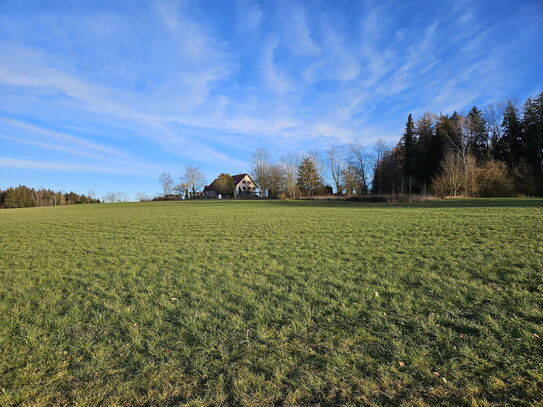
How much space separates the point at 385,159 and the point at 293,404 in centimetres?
6654

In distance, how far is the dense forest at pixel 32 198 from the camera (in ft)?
244

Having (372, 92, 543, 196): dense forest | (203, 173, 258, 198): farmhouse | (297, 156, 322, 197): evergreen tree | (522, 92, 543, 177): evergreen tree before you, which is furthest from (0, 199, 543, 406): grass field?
(203, 173, 258, 198): farmhouse

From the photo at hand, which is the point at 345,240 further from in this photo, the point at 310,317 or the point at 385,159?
the point at 385,159

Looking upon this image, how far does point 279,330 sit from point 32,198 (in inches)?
4190

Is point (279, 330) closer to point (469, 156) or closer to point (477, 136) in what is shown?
point (469, 156)

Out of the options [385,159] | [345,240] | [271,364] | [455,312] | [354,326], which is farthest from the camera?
[385,159]

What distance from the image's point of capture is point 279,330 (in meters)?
3.62

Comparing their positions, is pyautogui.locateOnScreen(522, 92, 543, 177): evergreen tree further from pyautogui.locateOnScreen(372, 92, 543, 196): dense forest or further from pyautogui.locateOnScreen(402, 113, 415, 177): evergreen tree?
pyautogui.locateOnScreen(402, 113, 415, 177): evergreen tree

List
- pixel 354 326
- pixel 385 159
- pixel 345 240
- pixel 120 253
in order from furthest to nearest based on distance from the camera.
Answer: pixel 385 159
pixel 345 240
pixel 120 253
pixel 354 326

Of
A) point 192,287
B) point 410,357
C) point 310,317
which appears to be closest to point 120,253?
point 192,287

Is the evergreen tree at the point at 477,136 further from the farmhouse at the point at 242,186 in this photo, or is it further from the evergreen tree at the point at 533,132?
the farmhouse at the point at 242,186

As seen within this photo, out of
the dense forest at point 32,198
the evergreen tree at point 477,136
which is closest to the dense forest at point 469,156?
the evergreen tree at point 477,136

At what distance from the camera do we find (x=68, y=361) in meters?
3.03

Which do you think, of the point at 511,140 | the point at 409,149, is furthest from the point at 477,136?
the point at 409,149
